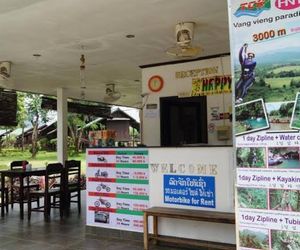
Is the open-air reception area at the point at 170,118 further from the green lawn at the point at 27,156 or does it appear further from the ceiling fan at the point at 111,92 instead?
the green lawn at the point at 27,156

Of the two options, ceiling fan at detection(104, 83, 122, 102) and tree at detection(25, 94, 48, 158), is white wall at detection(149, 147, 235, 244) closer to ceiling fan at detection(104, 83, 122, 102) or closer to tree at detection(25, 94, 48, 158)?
ceiling fan at detection(104, 83, 122, 102)

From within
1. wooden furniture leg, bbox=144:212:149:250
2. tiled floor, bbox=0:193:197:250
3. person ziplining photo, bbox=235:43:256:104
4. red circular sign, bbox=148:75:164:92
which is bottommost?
tiled floor, bbox=0:193:197:250

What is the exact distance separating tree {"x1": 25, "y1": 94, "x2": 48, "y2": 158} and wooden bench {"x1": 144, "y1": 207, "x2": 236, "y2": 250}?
15.0 metres

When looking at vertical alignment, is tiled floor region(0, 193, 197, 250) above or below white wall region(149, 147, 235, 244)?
below

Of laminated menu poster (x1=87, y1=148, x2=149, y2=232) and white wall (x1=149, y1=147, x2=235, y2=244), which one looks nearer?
white wall (x1=149, y1=147, x2=235, y2=244)

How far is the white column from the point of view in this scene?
31.9 feet

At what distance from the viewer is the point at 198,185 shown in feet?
14.1

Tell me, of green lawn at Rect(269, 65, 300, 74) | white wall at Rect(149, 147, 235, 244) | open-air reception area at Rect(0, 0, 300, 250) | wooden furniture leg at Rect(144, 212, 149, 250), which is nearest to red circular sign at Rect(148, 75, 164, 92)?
open-air reception area at Rect(0, 0, 300, 250)

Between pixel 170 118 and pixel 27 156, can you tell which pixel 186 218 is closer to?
pixel 170 118

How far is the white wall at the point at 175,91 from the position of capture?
267 inches

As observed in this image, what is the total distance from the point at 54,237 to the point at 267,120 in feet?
12.7

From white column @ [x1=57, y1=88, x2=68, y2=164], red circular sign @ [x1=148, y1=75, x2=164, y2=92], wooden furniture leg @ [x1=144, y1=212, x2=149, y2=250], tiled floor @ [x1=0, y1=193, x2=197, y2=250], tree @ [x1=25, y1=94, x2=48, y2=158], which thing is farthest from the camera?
tree @ [x1=25, y1=94, x2=48, y2=158]

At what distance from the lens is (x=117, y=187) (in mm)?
4969

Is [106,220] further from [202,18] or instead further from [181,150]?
[202,18]
